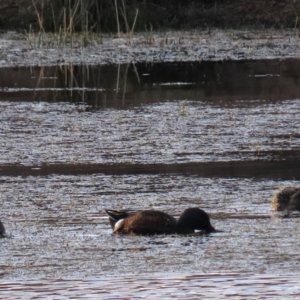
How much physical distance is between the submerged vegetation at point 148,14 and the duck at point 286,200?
12.5m

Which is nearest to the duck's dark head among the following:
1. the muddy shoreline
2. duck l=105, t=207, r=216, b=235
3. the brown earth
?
duck l=105, t=207, r=216, b=235

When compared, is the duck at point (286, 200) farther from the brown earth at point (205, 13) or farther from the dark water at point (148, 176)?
the brown earth at point (205, 13)

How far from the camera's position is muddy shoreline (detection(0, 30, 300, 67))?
1777 cm

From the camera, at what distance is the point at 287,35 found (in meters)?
20.5

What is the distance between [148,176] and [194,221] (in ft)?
6.39

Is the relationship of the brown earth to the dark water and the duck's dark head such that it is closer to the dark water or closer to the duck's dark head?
the dark water

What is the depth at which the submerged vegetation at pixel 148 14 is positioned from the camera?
20188mm

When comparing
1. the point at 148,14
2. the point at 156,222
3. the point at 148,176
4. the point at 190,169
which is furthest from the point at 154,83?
the point at 156,222

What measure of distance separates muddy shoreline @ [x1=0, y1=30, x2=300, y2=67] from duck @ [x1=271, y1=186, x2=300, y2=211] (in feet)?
33.4

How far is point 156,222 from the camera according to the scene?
658 centimetres

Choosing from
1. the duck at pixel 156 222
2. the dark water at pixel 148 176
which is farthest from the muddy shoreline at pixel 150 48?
the duck at pixel 156 222

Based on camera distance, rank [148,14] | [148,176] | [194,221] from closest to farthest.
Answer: [194,221]
[148,176]
[148,14]

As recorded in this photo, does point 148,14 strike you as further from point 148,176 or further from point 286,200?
point 286,200

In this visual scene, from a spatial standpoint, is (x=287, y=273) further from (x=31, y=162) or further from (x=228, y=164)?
(x=31, y=162)
